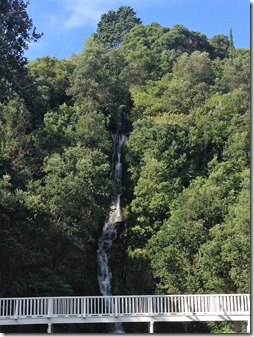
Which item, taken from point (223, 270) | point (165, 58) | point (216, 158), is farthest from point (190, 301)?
point (165, 58)

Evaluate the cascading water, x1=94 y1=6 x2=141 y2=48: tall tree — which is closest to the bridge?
the cascading water

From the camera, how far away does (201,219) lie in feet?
46.5

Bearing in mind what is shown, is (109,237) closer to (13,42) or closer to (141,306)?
(141,306)

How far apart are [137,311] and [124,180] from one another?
37.2 ft

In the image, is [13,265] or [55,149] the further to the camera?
[55,149]

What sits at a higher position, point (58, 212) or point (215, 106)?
point (215, 106)

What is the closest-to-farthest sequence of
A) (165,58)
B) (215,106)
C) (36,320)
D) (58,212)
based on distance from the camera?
(36,320) < (58,212) < (215,106) < (165,58)

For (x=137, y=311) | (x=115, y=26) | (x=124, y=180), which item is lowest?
(x=137, y=311)

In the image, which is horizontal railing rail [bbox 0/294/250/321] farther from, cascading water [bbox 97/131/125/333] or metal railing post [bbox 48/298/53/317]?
cascading water [bbox 97/131/125/333]

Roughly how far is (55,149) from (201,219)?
7658 millimetres

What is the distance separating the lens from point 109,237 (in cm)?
1795

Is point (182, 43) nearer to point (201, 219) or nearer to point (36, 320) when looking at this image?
point (201, 219)

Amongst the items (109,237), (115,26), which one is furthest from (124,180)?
(115,26)

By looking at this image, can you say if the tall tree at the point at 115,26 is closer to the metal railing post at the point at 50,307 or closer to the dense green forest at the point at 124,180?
the dense green forest at the point at 124,180
